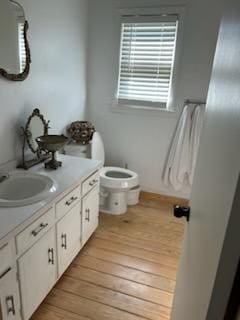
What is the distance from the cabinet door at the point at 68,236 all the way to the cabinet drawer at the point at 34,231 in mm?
146

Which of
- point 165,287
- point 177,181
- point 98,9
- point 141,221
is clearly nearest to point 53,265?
point 165,287

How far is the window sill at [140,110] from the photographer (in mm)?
2771

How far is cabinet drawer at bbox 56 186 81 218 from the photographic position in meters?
1.57

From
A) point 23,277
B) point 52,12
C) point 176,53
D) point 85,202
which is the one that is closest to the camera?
point 23,277

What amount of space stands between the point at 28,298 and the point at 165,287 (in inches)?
38.7

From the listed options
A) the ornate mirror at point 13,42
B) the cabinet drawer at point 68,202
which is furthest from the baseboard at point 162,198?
the ornate mirror at point 13,42

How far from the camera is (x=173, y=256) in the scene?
2.16 meters

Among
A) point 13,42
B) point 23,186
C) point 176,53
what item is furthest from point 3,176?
point 176,53

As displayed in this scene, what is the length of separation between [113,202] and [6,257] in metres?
1.63

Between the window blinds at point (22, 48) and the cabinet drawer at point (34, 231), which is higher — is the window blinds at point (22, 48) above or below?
above

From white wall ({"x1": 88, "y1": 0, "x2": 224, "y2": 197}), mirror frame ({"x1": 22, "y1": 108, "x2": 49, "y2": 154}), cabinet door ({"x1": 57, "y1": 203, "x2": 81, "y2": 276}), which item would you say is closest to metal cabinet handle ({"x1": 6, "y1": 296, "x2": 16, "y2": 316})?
cabinet door ({"x1": 57, "y1": 203, "x2": 81, "y2": 276})

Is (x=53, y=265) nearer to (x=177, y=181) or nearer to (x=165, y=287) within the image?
(x=165, y=287)

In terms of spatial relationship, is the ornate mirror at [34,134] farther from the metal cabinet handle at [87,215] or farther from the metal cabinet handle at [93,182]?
the metal cabinet handle at [87,215]

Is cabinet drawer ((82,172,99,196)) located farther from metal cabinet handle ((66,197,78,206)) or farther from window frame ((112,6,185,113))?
window frame ((112,6,185,113))
